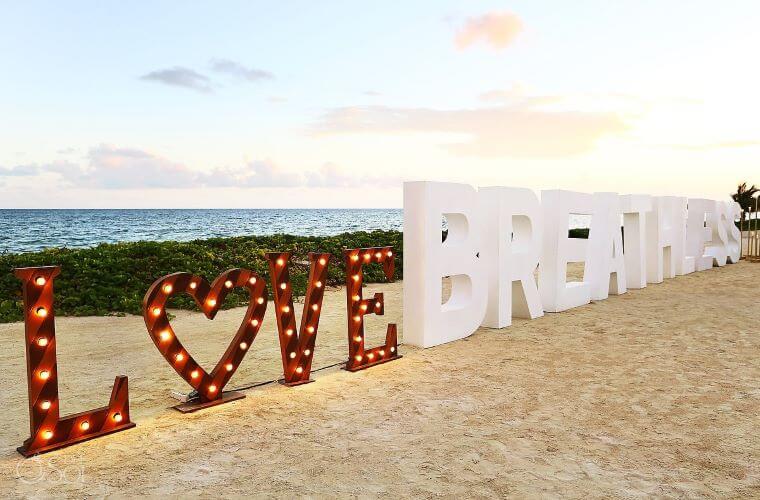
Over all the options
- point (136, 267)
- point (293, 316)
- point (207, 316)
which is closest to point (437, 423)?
point (293, 316)

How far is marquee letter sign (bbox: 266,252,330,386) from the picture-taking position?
16.4 ft

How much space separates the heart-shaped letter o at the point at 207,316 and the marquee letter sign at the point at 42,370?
0.64 m

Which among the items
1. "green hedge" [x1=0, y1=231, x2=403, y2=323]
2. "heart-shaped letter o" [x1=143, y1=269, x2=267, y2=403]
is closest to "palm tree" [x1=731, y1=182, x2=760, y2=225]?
"green hedge" [x1=0, y1=231, x2=403, y2=323]

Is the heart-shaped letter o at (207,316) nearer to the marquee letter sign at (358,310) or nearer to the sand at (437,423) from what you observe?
the sand at (437,423)

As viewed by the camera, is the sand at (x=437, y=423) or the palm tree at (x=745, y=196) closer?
the sand at (x=437, y=423)

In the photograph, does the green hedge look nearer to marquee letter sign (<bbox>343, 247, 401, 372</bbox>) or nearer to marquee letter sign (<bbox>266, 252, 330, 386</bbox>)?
marquee letter sign (<bbox>343, 247, 401, 372</bbox>)

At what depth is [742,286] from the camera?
472 inches

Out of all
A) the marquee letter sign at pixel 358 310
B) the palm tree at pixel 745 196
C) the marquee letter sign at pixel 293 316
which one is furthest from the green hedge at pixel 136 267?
the palm tree at pixel 745 196

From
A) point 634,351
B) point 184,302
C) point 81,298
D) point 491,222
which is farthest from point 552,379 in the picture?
point 81,298

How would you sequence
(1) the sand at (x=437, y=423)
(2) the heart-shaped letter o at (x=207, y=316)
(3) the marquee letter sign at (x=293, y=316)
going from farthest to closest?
(3) the marquee letter sign at (x=293, y=316) → (2) the heart-shaped letter o at (x=207, y=316) → (1) the sand at (x=437, y=423)

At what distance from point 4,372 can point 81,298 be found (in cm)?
403

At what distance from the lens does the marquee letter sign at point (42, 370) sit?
3580 millimetres

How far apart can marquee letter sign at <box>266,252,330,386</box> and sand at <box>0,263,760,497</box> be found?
225 mm

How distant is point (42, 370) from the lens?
145 inches
